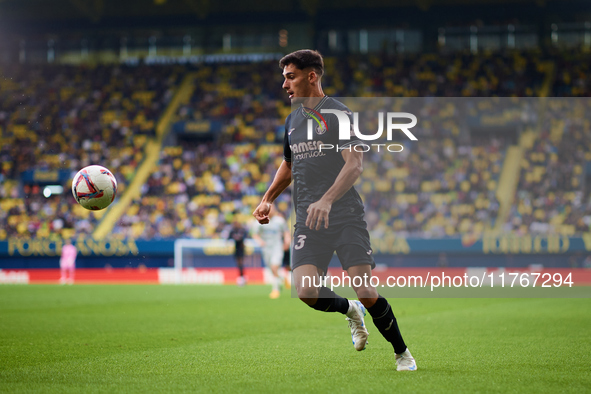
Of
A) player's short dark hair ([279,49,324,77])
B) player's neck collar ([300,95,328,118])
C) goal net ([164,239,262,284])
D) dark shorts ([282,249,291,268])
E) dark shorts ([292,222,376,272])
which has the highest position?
player's short dark hair ([279,49,324,77])

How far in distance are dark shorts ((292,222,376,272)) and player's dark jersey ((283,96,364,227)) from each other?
0.25 feet

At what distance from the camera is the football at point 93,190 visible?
23.1 feet

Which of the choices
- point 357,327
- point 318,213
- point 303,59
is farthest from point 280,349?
point 303,59

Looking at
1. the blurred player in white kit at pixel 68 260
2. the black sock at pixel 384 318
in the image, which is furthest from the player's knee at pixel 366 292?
the blurred player in white kit at pixel 68 260

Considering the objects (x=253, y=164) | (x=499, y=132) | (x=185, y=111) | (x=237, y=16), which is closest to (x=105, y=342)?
(x=253, y=164)

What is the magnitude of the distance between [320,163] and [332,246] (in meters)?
0.65

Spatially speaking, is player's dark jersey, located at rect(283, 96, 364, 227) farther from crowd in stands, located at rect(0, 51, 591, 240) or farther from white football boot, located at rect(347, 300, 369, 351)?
crowd in stands, located at rect(0, 51, 591, 240)

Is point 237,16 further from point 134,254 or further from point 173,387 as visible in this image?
point 173,387

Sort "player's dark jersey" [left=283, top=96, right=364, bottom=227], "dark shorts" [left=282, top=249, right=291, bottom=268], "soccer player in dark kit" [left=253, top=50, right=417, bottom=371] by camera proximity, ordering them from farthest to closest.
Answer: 1. "dark shorts" [left=282, top=249, right=291, bottom=268]
2. "player's dark jersey" [left=283, top=96, right=364, bottom=227]
3. "soccer player in dark kit" [left=253, top=50, right=417, bottom=371]

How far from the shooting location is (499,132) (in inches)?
1111

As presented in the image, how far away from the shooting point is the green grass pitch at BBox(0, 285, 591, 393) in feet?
16.9

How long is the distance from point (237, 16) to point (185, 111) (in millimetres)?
6687

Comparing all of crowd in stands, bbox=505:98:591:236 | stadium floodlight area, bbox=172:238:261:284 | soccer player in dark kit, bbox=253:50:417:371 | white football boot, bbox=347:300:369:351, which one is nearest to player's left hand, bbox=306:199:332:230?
soccer player in dark kit, bbox=253:50:417:371

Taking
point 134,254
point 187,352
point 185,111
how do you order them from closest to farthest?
point 187,352
point 134,254
point 185,111
